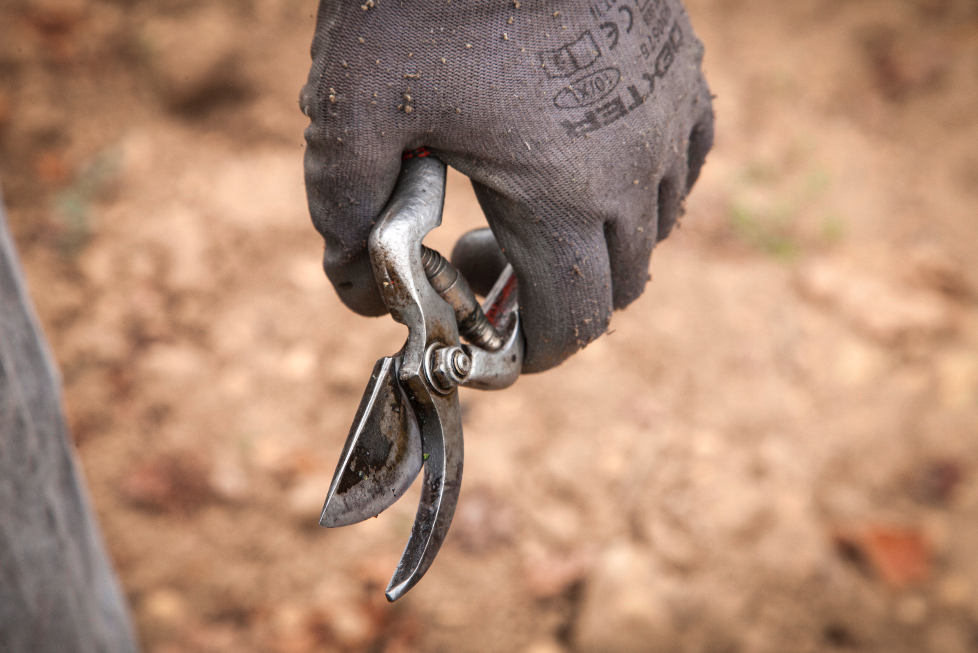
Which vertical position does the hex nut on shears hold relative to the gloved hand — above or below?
below

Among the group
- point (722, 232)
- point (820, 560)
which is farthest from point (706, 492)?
point (722, 232)

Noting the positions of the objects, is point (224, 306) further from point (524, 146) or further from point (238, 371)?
point (524, 146)

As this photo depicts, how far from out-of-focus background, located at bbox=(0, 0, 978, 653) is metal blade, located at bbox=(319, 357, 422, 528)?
129 centimetres

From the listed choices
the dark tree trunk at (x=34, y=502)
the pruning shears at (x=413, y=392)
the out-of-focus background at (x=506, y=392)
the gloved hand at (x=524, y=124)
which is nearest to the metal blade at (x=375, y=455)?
the pruning shears at (x=413, y=392)

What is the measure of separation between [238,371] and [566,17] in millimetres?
1883

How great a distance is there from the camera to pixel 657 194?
1.05m

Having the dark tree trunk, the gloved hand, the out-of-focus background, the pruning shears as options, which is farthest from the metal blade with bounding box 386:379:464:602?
the out-of-focus background

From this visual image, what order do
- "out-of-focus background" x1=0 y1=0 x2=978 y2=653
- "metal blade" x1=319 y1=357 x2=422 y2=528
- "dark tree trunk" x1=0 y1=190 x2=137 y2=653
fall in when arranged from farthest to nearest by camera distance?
"out-of-focus background" x1=0 y1=0 x2=978 y2=653 < "dark tree trunk" x1=0 y1=190 x2=137 y2=653 < "metal blade" x1=319 y1=357 x2=422 y2=528

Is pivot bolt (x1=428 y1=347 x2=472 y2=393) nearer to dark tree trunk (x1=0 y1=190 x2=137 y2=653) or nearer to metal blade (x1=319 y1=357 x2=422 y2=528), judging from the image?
metal blade (x1=319 y1=357 x2=422 y2=528)

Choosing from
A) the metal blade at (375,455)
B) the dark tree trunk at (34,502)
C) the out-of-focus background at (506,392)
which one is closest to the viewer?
the metal blade at (375,455)

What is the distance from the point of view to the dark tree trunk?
41.6 inches

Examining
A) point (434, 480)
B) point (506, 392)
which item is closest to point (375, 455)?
point (434, 480)

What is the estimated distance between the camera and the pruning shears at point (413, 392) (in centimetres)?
84

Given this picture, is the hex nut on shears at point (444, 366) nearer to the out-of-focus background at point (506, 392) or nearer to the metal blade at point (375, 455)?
the metal blade at point (375, 455)
